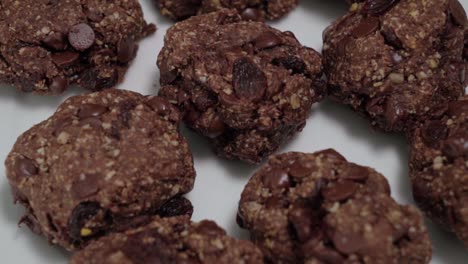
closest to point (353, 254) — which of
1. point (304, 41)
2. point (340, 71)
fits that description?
point (340, 71)

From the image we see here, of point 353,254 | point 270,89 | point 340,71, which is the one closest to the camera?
point 353,254

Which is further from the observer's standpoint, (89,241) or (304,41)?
(304,41)

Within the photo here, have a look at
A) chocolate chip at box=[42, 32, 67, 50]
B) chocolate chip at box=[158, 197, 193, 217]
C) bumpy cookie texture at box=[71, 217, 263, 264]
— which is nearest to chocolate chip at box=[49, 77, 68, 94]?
chocolate chip at box=[42, 32, 67, 50]

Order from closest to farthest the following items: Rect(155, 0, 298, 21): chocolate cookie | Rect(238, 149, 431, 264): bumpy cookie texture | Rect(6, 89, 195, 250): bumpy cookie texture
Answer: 1. Rect(238, 149, 431, 264): bumpy cookie texture
2. Rect(6, 89, 195, 250): bumpy cookie texture
3. Rect(155, 0, 298, 21): chocolate cookie

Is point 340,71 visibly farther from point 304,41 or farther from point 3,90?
point 3,90

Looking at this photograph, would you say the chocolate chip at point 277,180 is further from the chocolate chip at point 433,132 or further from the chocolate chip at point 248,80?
the chocolate chip at point 433,132

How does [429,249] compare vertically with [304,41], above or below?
below

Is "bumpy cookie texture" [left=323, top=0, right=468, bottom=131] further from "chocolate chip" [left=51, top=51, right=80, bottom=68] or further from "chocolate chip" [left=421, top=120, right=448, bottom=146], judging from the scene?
"chocolate chip" [left=51, top=51, right=80, bottom=68]
